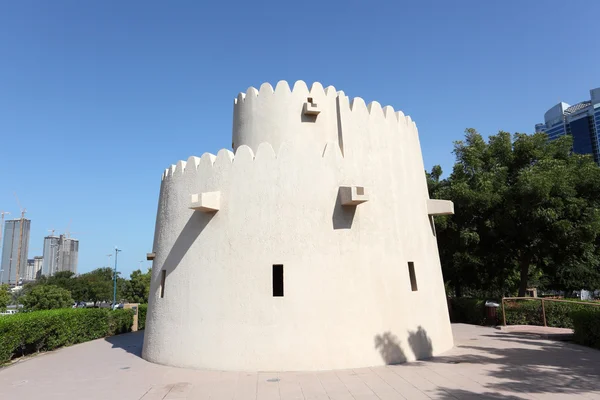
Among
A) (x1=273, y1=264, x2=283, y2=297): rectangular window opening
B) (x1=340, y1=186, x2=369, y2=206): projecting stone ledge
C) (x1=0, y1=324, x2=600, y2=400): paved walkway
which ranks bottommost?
(x1=0, y1=324, x2=600, y2=400): paved walkway

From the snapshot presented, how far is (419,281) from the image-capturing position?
36.9ft

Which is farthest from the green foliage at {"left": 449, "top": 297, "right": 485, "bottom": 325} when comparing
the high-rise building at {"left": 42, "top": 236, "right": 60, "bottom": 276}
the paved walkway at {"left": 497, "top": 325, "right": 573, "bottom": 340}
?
the high-rise building at {"left": 42, "top": 236, "right": 60, "bottom": 276}

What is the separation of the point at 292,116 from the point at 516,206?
1201 centimetres

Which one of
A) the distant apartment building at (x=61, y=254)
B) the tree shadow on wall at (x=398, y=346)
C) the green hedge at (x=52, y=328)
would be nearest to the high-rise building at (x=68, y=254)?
the distant apartment building at (x=61, y=254)

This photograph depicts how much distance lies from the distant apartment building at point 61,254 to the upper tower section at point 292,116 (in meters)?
141

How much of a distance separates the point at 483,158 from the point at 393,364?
1490 cm

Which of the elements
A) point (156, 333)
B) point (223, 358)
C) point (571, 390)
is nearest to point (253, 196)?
point (223, 358)

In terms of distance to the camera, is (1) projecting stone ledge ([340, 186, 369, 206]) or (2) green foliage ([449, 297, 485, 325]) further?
(2) green foliage ([449, 297, 485, 325])

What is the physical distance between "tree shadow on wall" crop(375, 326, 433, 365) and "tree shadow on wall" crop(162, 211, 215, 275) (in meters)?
5.42

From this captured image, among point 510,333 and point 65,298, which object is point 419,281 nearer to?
point 510,333

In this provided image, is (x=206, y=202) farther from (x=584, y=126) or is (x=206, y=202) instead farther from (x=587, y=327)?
(x=584, y=126)

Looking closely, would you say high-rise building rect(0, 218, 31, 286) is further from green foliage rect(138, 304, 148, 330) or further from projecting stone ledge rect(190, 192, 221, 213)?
projecting stone ledge rect(190, 192, 221, 213)

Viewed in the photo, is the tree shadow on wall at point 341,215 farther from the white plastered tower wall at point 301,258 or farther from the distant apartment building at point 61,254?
the distant apartment building at point 61,254

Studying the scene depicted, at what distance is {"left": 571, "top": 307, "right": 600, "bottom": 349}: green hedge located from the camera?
12.1 metres
